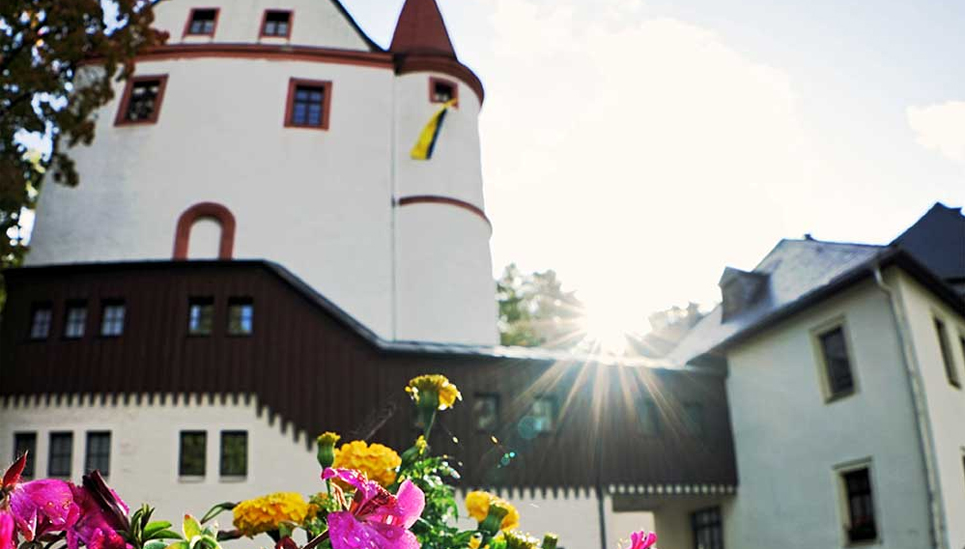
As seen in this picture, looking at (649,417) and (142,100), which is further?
(142,100)

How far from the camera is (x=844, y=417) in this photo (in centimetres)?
1639

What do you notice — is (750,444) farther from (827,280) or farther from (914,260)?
(914,260)

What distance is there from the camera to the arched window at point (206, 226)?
71.2 ft

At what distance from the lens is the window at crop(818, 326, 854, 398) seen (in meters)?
16.7

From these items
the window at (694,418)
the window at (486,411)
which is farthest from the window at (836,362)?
the window at (486,411)

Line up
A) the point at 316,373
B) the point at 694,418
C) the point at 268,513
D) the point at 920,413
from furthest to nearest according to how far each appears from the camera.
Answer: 1. the point at 694,418
2. the point at 316,373
3. the point at 920,413
4. the point at 268,513

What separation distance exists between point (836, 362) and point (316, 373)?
10318mm

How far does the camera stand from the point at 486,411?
17.9m

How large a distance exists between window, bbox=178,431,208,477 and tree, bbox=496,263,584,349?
18.7 metres

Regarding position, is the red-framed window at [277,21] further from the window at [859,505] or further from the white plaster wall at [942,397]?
the window at [859,505]

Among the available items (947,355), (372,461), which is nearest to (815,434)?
(947,355)

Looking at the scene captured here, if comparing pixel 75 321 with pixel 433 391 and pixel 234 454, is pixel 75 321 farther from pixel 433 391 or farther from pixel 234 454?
pixel 433 391

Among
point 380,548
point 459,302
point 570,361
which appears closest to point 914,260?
point 570,361

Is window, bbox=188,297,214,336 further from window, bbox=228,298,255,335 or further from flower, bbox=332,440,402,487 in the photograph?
flower, bbox=332,440,402,487
